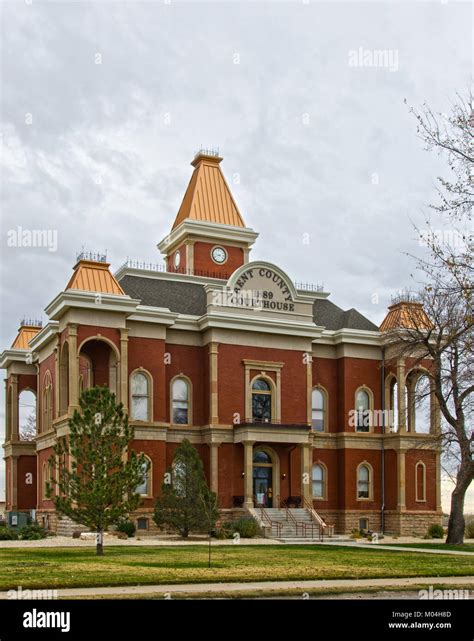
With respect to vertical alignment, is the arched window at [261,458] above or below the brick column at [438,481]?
above

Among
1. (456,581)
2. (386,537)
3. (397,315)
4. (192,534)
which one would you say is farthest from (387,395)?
(456,581)

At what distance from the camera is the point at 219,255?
55719 millimetres

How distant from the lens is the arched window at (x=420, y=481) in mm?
49547

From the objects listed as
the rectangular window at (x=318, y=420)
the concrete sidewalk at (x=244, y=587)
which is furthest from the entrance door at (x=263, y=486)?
Answer: the concrete sidewalk at (x=244, y=587)

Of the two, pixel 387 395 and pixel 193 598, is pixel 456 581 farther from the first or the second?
pixel 387 395

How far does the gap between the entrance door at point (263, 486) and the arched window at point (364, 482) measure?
5.86m

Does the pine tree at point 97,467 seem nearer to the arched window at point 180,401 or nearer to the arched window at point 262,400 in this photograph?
the arched window at point 180,401

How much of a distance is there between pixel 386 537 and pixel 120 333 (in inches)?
687

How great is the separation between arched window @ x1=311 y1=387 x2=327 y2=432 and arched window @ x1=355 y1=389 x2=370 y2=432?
1.89m

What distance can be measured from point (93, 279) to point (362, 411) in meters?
17.4

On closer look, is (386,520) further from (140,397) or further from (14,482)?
(14,482)

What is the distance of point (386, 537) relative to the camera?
4619 cm

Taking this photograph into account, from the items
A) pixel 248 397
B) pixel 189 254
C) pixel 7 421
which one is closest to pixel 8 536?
pixel 248 397

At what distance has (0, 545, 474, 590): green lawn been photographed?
1902 cm
